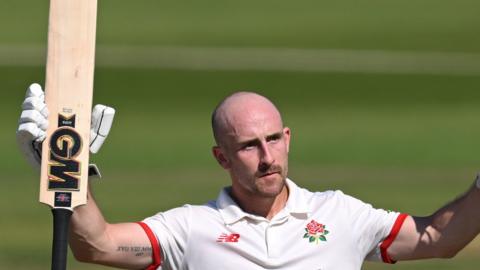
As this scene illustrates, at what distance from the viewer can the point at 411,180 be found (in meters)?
20.2

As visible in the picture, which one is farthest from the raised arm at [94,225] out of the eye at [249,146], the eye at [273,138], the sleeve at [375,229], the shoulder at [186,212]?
the sleeve at [375,229]

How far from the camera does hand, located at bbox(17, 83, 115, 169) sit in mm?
7461

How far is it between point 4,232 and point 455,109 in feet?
40.0

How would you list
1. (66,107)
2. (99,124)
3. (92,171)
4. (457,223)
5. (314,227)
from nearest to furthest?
(66,107), (99,124), (92,171), (457,223), (314,227)

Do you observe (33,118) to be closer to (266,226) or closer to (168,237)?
(168,237)

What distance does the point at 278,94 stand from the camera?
27953 millimetres

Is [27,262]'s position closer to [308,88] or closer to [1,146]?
[1,146]

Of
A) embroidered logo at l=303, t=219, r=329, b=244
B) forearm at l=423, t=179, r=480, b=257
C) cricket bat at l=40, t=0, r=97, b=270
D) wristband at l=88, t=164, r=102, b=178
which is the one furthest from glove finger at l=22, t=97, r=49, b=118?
forearm at l=423, t=179, r=480, b=257

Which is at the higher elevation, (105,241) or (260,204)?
(260,204)

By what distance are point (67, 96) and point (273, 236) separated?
5.48 feet

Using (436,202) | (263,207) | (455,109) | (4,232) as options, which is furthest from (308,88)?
(263,207)

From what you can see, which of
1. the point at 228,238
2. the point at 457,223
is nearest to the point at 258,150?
the point at 228,238

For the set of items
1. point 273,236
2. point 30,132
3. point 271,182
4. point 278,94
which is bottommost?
point 273,236

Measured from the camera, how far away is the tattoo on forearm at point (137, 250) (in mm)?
8320
